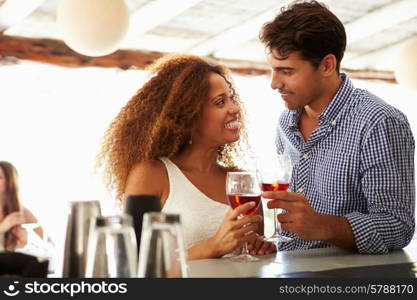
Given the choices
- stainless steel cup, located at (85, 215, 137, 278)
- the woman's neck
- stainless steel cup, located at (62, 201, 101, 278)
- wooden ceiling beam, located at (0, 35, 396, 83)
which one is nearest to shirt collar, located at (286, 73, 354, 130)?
the woman's neck

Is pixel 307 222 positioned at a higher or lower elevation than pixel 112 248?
higher

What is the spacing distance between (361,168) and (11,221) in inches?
52.7

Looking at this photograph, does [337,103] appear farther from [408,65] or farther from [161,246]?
[408,65]

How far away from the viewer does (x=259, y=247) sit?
2.10m

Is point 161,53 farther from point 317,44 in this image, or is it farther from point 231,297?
point 231,297

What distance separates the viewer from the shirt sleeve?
6.81ft

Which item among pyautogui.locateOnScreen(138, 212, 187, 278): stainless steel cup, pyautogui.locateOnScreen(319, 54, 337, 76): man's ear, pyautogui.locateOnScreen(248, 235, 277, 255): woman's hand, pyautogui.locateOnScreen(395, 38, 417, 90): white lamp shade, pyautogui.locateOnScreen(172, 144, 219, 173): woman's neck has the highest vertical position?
pyautogui.locateOnScreen(395, 38, 417, 90): white lamp shade

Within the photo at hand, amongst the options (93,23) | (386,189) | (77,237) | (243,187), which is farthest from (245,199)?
(93,23)

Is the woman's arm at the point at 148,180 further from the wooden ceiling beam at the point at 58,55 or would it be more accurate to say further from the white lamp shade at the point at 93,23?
the wooden ceiling beam at the point at 58,55

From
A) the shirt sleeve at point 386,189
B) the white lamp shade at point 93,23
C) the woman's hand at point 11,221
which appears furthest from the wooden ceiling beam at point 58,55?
the woman's hand at point 11,221

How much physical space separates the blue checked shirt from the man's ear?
70mm

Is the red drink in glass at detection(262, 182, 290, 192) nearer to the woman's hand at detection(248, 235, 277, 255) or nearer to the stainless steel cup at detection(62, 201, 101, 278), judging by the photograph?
the woman's hand at detection(248, 235, 277, 255)

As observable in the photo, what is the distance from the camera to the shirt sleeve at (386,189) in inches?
81.7

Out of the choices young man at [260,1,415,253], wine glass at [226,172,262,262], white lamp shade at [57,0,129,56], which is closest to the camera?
wine glass at [226,172,262,262]
